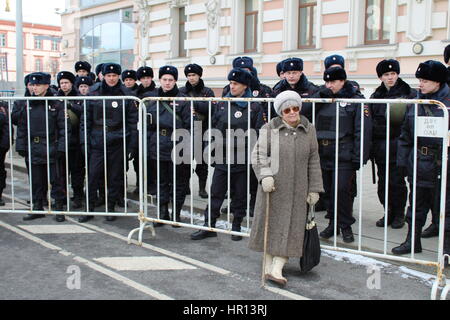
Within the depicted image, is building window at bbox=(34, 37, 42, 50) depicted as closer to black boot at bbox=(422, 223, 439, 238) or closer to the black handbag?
black boot at bbox=(422, 223, 439, 238)

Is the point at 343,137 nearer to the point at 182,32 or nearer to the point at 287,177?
the point at 287,177

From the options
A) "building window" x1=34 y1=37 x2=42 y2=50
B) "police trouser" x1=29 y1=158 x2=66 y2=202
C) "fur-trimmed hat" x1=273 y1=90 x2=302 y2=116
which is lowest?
"police trouser" x1=29 y1=158 x2=66 y2=202

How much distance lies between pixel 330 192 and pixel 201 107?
1.81m

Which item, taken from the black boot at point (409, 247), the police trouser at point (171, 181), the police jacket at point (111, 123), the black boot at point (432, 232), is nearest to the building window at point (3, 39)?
the police jacket at point (111, 123)

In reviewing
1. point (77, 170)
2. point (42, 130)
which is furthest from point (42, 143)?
point (77, 170)

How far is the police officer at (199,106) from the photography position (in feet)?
A: 21.6

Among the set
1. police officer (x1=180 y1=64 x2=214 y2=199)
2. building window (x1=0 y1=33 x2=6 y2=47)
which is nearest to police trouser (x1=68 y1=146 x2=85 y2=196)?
police officer (x1=180 y1=64 x2=214 y2=199)

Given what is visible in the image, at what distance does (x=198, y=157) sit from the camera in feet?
21.8

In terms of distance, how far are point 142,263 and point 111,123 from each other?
7.35ft

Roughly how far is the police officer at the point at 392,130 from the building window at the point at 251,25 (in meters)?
9.64

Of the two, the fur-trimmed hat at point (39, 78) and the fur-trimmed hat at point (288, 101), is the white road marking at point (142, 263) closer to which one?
the fur-trimmed hat at point (288, 101)

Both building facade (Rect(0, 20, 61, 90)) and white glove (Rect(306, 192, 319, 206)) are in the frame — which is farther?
building facade (Rect(0, 20, 61, 90))

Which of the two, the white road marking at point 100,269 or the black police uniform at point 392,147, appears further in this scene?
the black police uniform at point 392,147

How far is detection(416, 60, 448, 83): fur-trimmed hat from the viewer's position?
5.09 meters
